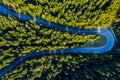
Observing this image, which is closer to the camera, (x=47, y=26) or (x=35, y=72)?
(x=35, y=72)

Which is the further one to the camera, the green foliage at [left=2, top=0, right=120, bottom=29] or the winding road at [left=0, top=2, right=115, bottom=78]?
the green foliage at [left=2, top=0, right=120, bottom=29]

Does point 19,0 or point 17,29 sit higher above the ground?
point 19,0

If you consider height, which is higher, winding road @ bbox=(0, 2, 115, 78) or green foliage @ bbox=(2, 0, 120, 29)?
green foliage @ bbox=(2, 0, 120, 29)

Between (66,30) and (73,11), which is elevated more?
(73,11)

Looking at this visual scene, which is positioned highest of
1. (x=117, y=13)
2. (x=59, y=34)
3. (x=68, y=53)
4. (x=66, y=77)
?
(x=117, y=13)

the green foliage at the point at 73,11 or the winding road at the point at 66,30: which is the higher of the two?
the green foliage at the point at 73,11

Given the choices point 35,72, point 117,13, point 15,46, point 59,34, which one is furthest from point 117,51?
point 15,46

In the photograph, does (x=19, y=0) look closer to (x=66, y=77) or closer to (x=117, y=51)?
(x=66, y=77)

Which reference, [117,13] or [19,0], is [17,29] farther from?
[117,13]

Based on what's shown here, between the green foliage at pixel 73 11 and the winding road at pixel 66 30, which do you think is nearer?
the winding road at pixel 66 30

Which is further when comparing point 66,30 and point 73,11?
point 66,30
